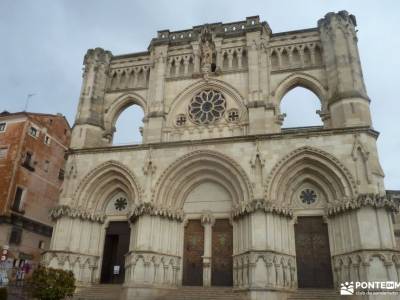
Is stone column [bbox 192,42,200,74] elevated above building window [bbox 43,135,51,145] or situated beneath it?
elevated above

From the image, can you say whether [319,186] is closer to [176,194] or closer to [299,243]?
[299,243]

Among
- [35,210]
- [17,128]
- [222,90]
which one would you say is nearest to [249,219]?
[222,90]

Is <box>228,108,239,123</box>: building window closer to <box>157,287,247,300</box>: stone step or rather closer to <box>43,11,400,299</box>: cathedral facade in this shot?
<box>43,11,400,299</box>: cathedral facade

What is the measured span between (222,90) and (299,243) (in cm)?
976

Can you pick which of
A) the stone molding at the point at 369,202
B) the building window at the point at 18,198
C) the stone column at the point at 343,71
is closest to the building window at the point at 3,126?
the building window at the point at 18,198

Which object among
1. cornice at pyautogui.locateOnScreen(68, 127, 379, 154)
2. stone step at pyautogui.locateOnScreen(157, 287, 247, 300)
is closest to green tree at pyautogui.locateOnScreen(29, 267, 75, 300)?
stone step at pyautogui.locateOnScreen(157, 287, 247, 300)

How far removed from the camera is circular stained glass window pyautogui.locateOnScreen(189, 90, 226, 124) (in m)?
21.9

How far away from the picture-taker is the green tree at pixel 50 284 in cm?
1382

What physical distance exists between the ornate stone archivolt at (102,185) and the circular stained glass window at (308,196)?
28.4ft

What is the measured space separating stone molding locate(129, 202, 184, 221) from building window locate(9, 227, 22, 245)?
33.9 ft

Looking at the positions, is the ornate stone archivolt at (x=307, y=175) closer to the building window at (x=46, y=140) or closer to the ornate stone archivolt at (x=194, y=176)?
the ornate stone archivolt at (x=194, y=176)

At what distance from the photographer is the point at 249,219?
17203 mm

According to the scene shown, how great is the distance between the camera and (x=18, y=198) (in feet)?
84.0

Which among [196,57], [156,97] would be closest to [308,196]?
[156,97]
